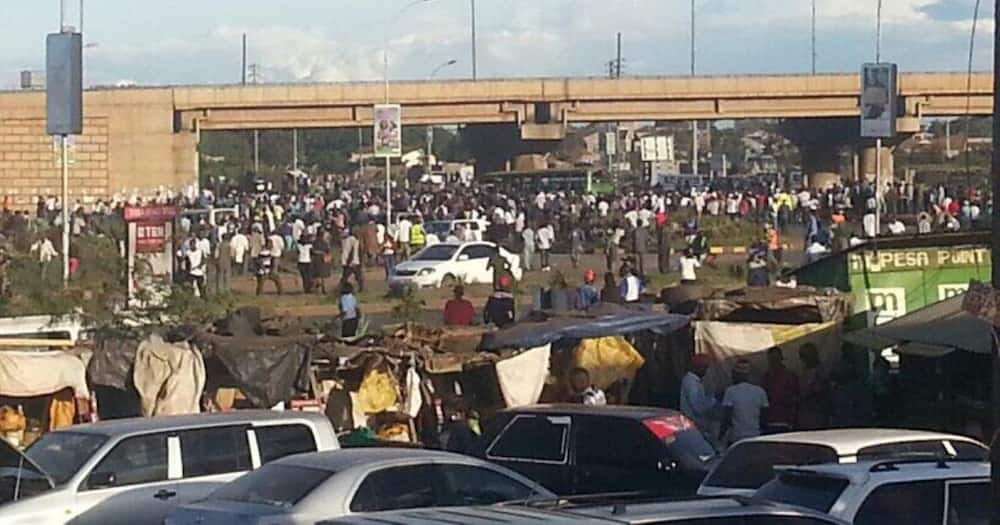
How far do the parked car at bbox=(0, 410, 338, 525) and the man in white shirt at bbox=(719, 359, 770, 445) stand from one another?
4507 mm

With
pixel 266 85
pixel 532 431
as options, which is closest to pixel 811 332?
pixel 532 431

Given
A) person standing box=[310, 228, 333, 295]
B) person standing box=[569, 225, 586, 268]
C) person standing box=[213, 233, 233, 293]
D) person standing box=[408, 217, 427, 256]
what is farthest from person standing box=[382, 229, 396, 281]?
person standing box=[569, 225, 586, 268]

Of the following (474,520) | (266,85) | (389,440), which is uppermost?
(266,85)

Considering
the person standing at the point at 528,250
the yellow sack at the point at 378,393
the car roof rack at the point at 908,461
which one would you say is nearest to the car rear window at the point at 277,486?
the car roof rack at the point at 908,461

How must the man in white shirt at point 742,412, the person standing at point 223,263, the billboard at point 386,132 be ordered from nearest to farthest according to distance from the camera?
the man in white shirt at point 742,412
the person standing at point 223,263
the billboard at point 386,132

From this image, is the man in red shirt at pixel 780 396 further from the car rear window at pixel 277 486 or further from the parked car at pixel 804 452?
the car rear window at pixel 277 486

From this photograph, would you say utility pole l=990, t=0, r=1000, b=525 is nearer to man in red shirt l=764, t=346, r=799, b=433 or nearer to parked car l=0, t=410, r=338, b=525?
parked car l=0, t=410, r=338, b=525

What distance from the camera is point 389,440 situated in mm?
20469

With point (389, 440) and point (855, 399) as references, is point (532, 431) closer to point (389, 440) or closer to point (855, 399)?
point (389, 440)

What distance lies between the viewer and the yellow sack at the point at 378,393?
21797 mm

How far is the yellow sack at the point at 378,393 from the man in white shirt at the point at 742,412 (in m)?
4.04

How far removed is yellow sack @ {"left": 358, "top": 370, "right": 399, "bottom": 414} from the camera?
71.5 feet

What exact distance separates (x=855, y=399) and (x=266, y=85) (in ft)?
236

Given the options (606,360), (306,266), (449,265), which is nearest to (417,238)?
(449,265)
